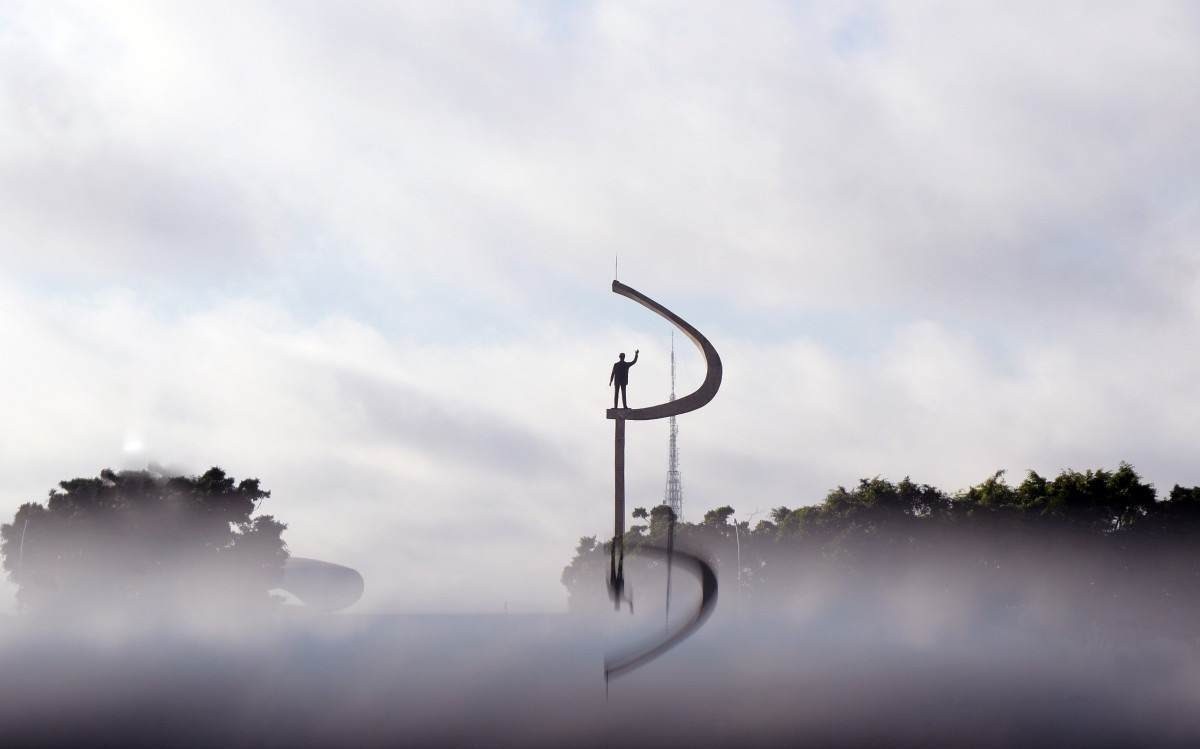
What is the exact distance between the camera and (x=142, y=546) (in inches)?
3386

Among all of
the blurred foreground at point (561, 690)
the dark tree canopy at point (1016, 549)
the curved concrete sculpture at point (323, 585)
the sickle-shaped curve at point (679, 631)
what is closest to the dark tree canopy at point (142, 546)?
the blurred foreground at point (561, 690)

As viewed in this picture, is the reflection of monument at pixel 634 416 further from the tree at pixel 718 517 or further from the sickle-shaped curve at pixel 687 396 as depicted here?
the tree at pixel 718 517

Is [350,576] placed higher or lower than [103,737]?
higher

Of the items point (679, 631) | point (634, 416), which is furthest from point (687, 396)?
point (679, 631)

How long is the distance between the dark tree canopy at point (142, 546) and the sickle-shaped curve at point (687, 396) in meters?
52.9

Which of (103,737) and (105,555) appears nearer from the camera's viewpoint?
(103,737)

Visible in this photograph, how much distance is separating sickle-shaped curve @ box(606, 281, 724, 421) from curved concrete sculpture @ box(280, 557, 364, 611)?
5902 inches

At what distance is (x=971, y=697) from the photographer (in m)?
47.6

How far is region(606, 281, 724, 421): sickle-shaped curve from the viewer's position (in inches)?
1684

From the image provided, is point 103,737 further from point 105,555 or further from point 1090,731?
point 105,555

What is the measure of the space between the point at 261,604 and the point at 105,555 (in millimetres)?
12332

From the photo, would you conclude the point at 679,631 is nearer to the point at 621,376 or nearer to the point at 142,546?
the point at 621,376

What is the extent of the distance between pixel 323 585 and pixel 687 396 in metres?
153

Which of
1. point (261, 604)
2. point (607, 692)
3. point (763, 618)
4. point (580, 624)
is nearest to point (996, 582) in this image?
point (763, 618)
